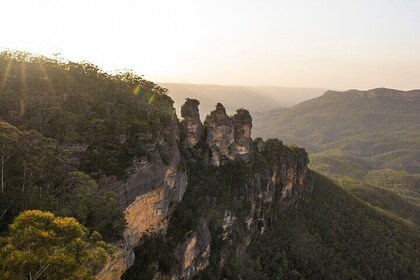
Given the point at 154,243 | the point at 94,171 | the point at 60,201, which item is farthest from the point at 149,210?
the point at 60,201

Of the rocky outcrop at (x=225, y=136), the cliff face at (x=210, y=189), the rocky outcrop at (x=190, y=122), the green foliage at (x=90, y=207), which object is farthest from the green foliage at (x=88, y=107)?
the rocky outcrop at (x=225, y=136)

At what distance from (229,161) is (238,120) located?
10.1 m

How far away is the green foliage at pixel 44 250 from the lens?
17.8m

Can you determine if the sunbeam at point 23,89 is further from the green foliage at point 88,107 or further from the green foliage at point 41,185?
the green foliage at point 41,185

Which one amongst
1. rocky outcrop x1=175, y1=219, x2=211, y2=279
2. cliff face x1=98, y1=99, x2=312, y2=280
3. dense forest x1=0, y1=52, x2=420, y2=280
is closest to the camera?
dense forest x1=0, y1=52, x2=420, y2=280

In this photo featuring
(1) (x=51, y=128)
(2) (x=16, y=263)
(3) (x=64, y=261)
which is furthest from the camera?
(1) (x=51, y=128)

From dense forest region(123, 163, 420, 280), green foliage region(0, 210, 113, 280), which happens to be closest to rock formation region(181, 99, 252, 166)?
dense forest region(123, 163, 420, 280)

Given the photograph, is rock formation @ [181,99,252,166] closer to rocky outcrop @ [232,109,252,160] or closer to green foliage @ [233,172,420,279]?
rocky outcrop @ [232,109,252,160]

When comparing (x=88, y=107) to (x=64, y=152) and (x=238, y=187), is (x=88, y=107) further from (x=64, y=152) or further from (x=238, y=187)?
(x=238, y=187)

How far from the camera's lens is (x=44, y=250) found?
741 inches

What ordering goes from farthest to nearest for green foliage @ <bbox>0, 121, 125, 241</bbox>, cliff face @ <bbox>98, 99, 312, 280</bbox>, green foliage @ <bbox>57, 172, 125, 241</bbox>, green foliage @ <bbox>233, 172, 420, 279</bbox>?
green foliage @ <bbox>233, 172, 420, 279</bbox> < cliff face @ <bbox>98, 99, 312, 280</bbox> < green foliage @ <bbox>57, 172, 125, 241</bbox> < green foliage @ <bbox>0, 121, 125, 241</bbox>

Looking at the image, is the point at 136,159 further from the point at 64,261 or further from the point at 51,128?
the point at 64,261

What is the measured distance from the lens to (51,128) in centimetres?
4150

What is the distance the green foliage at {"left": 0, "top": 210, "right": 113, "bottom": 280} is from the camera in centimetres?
1780
